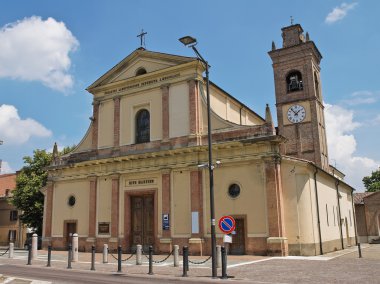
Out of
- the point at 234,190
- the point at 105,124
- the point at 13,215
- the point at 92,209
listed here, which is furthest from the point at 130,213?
the point at 13,215

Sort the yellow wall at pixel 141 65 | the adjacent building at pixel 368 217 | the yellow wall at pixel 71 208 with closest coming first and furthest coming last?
the yellow wall at pixel 141 65 → the yellow wall at pixel 71 208 → the adjacent building at pixel 368 217

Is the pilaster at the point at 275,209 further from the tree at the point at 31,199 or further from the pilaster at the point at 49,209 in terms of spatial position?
the tree at the point at 31,199

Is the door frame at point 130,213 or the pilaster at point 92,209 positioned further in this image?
the pilaster at point 92,209

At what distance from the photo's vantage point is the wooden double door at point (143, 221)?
25344 mm

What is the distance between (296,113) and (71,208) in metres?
21.2

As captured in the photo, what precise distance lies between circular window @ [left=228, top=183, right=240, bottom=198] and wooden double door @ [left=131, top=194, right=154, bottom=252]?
18.9 ft

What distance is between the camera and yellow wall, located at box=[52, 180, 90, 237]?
2788 centimetres

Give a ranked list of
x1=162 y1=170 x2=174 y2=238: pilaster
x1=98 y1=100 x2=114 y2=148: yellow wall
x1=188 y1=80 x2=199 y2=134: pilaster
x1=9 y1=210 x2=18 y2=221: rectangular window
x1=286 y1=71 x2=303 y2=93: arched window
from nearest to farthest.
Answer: x1=162 y1=170 x2=174 y2=238: pilaster, x1=188 y1=80 x2=199 y2=134: pilaster, x1=98 y1=100 x2=114 y2=148: yellow wall, x1=286 y1=71 x2=303 y2=93: arched window, x1=9 y1=210 x2=18 y2=221: rectangular window

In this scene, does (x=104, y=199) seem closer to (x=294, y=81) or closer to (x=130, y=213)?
(x=130, y=213)

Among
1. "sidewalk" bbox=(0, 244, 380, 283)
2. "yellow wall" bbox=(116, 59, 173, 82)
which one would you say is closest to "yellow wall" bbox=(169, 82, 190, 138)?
"yellow wall" bbox=(116, 59, 173, 82)

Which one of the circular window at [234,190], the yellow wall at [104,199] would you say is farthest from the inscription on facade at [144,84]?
the circular window at [234,190]

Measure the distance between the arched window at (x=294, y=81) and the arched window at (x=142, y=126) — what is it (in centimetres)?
1569

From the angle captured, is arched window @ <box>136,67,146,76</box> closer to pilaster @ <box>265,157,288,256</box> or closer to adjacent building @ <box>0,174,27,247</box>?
pilaster @ <box>265,157,288,256</box>

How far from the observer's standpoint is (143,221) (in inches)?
1013
